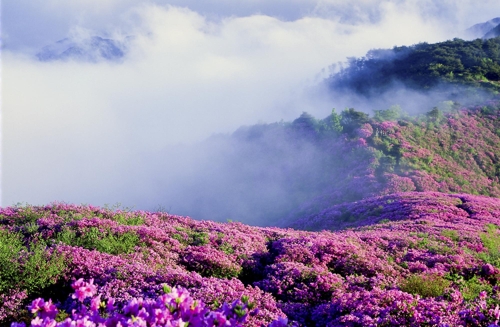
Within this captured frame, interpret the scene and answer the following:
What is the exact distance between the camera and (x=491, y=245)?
44.2 ft

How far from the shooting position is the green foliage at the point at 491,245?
450 inches

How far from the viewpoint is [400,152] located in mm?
30141

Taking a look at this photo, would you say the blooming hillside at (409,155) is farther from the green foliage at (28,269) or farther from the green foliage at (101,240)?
the green foliage at (28,269)

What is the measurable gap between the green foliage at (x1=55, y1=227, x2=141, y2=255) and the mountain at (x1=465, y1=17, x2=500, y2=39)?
17592cm

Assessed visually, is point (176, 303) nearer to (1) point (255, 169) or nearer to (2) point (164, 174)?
(1) point (255, 169)

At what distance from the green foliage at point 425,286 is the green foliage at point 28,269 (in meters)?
6.84

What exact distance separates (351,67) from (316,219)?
58.6m

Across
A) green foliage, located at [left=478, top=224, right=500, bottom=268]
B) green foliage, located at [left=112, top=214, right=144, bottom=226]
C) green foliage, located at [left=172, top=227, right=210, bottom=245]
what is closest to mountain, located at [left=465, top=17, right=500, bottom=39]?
green foliage, located at [left=478, top=224, right=500, bottom=268]

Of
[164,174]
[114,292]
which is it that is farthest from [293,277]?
[164,174]

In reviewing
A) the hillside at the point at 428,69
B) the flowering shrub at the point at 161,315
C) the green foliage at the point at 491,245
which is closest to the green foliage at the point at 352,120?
the hillside at the point at 428,69

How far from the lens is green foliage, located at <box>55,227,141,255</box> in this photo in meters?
9.58

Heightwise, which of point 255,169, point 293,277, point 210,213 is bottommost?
point 210,213

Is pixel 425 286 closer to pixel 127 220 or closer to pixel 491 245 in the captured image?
pixel 491 245

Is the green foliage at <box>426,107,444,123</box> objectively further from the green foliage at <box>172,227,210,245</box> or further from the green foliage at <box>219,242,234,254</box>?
the green foliage at <box>219,242,234,254</box>
